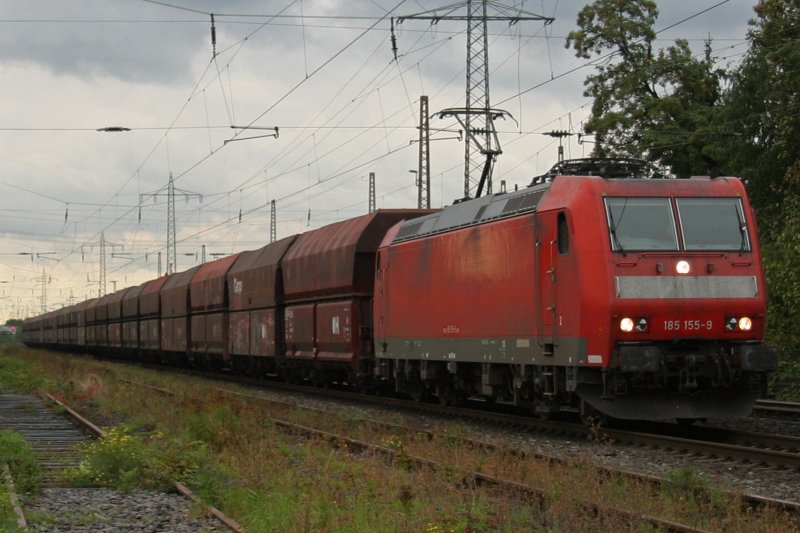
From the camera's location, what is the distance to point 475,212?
Result: 1884 centimetres

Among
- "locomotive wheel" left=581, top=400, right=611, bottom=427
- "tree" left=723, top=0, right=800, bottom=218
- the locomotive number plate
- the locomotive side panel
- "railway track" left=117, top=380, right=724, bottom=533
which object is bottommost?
"railway track" left=117, top=380, right=724, bottom=533

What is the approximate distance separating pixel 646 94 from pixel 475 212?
888 inches

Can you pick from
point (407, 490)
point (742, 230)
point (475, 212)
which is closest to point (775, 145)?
point (475, 212)

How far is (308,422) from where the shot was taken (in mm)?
19078

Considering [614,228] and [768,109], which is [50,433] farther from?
[768,109]

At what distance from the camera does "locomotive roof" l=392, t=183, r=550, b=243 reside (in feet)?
55.1

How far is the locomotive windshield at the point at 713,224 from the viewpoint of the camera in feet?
49.8

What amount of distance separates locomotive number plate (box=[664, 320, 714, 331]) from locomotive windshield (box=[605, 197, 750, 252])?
1.00 m

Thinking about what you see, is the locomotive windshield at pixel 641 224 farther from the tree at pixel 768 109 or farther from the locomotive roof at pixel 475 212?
the tree at pixel 768 109

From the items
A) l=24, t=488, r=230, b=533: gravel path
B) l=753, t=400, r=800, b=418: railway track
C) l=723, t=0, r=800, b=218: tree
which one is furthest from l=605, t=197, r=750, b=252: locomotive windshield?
l=723, t=0, r=800, b=218: tree

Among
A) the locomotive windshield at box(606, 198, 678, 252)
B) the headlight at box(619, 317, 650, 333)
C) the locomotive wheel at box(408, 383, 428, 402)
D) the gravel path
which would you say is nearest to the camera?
the gravel path

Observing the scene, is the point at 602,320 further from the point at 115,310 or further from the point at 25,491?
the point at 115,310

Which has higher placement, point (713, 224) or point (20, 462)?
point (713, 224)

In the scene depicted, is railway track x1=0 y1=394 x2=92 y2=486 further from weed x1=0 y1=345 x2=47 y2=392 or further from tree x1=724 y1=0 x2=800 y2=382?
tree x1=724 y1=0 x2=800 y2=382
